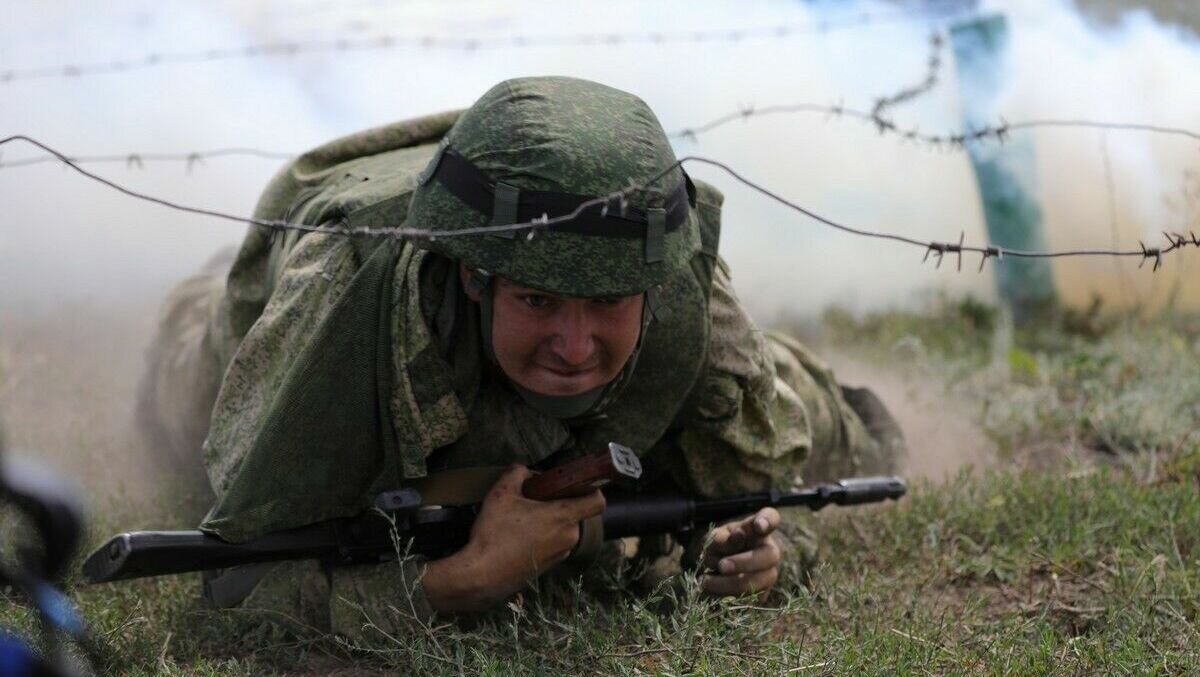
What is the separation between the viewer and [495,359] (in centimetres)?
364

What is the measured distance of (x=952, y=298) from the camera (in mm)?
7492

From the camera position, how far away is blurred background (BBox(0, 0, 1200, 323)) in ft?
23.1

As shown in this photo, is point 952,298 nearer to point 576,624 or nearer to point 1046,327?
point 1046,327

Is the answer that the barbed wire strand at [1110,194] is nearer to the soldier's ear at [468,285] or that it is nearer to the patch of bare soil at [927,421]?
the patch of bare soil at [927,421]

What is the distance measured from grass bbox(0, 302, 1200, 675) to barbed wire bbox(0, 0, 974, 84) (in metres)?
2.56

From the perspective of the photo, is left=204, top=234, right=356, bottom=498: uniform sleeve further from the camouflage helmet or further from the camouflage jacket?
the camouflage helmet

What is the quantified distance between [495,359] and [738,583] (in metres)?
0.88

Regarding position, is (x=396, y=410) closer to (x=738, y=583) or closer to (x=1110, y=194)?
(x=738, y=583)

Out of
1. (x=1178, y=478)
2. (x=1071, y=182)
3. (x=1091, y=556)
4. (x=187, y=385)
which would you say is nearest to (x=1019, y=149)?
(x=1071, y=182)

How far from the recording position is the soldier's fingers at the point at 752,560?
3.90m

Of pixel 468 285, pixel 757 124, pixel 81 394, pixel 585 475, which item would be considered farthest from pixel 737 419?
pixel 757 124

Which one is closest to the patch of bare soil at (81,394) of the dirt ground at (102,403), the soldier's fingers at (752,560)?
the dirt ground at (102,403)

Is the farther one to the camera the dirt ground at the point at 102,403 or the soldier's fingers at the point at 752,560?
the dirt ground at the point at 102,403

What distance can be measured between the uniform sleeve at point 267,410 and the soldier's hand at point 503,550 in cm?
8
